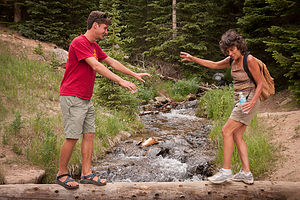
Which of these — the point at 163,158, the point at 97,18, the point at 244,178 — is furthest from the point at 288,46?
the point at 97,18

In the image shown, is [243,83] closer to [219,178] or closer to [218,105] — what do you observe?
[219,178]

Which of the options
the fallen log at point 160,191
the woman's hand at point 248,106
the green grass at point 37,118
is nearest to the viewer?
the fallen log at point 160,191

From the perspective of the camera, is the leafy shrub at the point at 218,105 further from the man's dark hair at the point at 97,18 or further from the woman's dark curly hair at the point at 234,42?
the man's dark hair at the point at 97,18

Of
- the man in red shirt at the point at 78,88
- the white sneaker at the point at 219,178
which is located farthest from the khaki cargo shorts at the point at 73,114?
the white sneaker at the point at 219,178

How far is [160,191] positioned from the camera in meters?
3.20

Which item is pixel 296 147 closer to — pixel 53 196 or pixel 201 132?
pixel 201 132

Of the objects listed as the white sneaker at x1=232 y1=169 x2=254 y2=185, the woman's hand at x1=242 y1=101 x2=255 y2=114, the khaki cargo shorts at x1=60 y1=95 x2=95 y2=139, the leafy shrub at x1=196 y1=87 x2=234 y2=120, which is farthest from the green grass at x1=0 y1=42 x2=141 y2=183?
the woman's hand at x1=242 y1=101 x2=255 y2=114

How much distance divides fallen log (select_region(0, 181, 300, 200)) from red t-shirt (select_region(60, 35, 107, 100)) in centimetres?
123

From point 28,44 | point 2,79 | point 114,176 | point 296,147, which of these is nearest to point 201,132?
point 296,147

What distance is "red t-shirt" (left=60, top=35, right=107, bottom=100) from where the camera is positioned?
10.5 feet

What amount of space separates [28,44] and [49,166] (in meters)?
12.3

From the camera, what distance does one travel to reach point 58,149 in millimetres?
4988

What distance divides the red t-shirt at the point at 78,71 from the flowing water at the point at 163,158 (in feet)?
7.71

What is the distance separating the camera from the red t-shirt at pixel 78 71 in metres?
3.20
